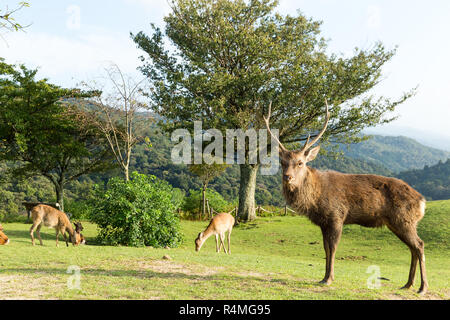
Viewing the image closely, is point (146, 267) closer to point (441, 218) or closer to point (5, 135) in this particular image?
point (441, 218)

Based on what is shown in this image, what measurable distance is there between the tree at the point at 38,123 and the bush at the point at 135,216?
31.5 feet

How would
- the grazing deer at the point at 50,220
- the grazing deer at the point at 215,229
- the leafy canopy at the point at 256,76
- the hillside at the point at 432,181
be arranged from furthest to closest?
the hillside at the point at 432,181
the leafy canopy at the point at 256,76
the grazing deer at the point at 215,229
the grazing deer at the point at 50,220

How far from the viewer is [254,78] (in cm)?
2097

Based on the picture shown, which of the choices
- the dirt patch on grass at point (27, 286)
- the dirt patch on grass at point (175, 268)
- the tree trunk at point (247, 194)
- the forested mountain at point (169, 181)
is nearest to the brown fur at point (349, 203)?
the dirt patch on grass at point (175, 268)

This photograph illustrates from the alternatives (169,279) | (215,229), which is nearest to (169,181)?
(215,229)

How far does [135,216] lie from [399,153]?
181m

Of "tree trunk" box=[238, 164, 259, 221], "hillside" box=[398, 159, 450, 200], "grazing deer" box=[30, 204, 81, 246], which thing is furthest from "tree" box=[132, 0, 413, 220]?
"hillside" box=[398, 159, 450, 200]

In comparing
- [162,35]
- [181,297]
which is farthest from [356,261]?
[162,35]

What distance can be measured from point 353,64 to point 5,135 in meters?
20.6

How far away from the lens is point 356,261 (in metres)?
13.7

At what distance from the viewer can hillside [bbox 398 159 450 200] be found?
58188 mm

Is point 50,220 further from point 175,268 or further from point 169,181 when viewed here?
point 169,181

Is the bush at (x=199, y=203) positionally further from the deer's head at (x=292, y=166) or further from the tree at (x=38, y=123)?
the deer's head at (x=292, y=166)

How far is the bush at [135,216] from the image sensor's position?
1348 centimetres
